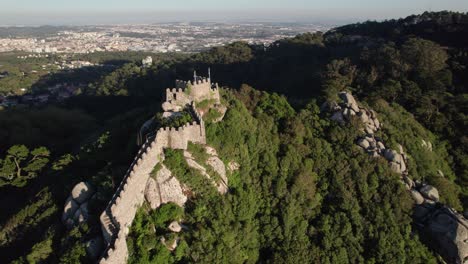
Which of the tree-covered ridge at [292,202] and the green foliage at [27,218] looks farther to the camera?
the green foliage at [27,218]

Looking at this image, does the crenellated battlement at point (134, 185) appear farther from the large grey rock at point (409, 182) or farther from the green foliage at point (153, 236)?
the large grey rock at point (409, 182)

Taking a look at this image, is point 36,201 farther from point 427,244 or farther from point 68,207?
point 427,244

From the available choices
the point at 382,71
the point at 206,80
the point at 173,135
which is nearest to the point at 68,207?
the point at 173,135

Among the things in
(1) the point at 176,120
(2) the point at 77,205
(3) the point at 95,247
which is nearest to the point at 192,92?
(1) the point at 176,120

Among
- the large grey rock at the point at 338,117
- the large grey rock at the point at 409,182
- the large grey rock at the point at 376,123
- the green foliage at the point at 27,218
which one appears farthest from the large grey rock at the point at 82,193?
the large grey rock at the point at 376,123

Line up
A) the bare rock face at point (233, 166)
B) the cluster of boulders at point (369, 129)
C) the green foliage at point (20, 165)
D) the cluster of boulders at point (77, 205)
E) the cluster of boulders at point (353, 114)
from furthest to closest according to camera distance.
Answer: the cluster of boulders at point (353, 114)
the cluster of boulders at point (369, 129)
the green foliage at point (20, 165)
the bare rock face at point (233, 166)
the cluster of boulders at point (77, 205)

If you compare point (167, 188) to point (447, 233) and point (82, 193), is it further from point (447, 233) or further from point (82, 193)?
point (447, 233)

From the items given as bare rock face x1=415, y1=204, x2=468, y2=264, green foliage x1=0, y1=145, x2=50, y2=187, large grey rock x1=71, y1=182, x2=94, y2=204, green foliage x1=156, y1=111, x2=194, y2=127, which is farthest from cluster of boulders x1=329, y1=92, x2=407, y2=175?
green foliage x1=0, y1=145, x2=50, y2=187
